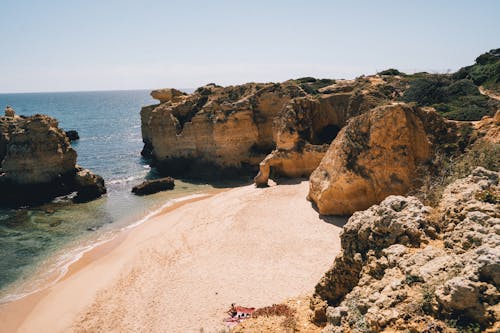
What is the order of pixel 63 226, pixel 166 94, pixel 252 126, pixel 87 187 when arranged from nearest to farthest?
pixel 63 226 → pixel 87 187 → pixel 252 126 → pixel 166 94

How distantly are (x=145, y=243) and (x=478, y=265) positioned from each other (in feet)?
55.6

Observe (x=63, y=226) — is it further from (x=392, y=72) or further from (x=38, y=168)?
(x=392, y=72)

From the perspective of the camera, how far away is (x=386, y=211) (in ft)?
23.5

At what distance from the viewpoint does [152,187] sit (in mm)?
30531

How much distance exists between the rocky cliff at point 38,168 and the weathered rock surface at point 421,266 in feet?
88.0

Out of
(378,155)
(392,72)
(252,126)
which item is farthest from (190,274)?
(392,72)

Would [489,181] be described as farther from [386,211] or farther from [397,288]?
[397,288]

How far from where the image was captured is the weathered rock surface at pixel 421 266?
15.4 feet

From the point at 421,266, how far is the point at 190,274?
1078cm

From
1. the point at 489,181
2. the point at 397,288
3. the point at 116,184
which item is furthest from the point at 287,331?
the point at 116,184

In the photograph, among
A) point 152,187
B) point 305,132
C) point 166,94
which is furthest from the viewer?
point 166,94

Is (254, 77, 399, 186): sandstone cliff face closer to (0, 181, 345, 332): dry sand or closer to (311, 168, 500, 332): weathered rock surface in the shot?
(0, 181, 345, 332): dry sand

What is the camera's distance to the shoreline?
14.1m

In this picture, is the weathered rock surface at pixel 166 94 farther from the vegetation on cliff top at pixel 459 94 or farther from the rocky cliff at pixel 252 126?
the vegetation on cliff top at pixel 459 94
